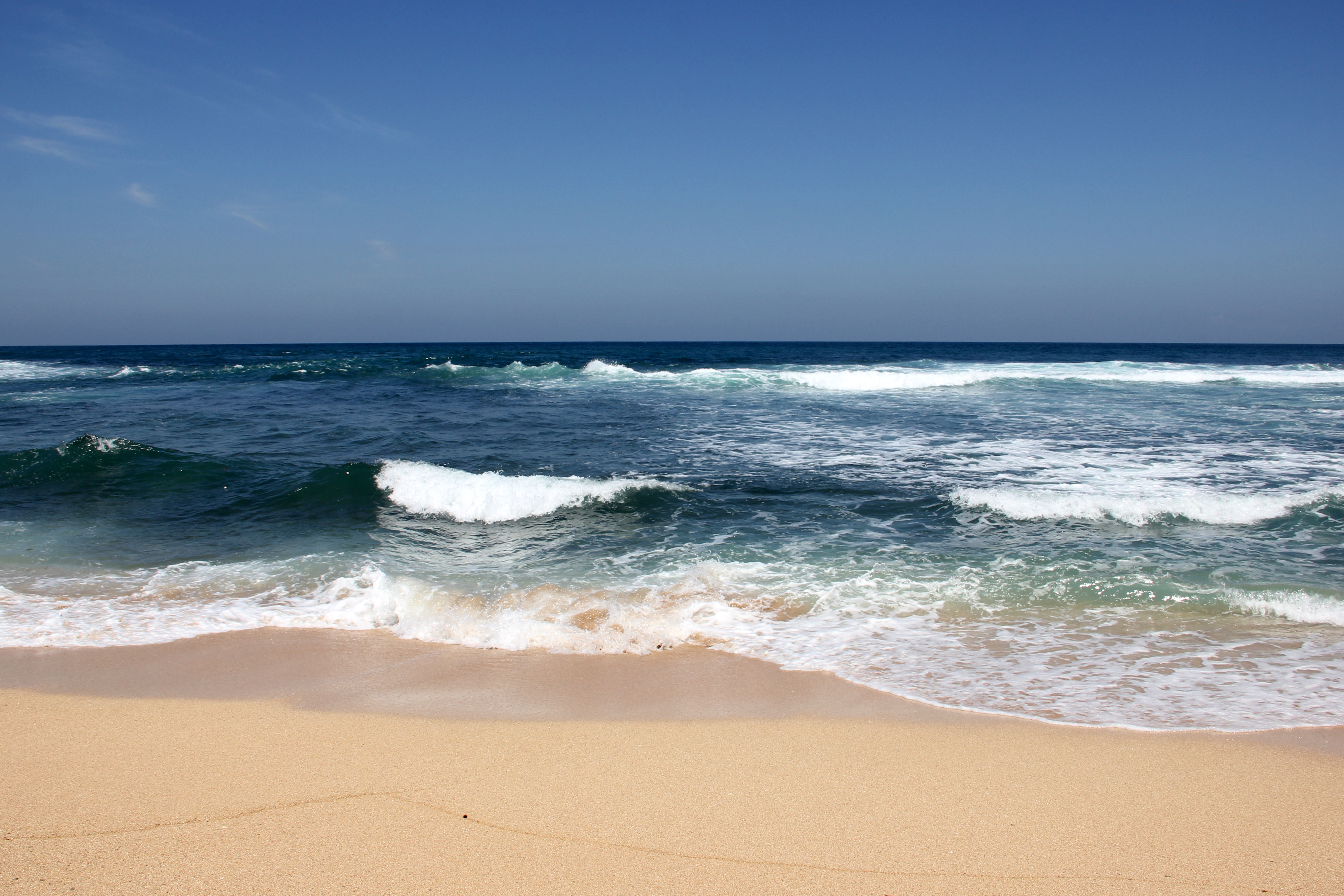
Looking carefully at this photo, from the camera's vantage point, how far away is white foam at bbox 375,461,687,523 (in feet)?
25.2

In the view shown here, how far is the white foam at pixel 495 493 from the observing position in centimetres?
768

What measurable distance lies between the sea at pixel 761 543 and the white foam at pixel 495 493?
0.14ft

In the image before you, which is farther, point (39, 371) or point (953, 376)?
point (39, 371)

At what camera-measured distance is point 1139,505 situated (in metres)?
7.11

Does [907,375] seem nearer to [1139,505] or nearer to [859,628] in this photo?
[1139,505]

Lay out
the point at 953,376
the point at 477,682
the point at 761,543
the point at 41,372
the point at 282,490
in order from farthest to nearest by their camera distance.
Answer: the point at 41,372
the point at 953,376
the point at 282,490
the point at 761,543
the point at 477,682

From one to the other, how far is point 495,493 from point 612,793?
5622 millimetres

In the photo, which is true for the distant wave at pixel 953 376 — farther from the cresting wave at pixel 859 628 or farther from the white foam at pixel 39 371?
the white foam at pixel 39 371

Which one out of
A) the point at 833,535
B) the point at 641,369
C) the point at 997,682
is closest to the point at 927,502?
the point at 833,535

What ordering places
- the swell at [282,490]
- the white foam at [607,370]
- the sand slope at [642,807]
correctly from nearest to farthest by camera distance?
the sand slope at [642,807], the swell at [282,490], the white foam at [607,370]

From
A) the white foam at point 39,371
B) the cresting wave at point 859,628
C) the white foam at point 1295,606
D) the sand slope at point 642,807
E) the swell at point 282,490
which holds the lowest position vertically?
the sand slope at point 642,807

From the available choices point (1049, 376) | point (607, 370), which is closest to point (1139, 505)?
point (1049, 376)

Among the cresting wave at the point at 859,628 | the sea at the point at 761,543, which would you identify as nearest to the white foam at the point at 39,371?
the sea at the point at 761,543

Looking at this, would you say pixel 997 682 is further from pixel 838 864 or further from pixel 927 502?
pixel 927 502
